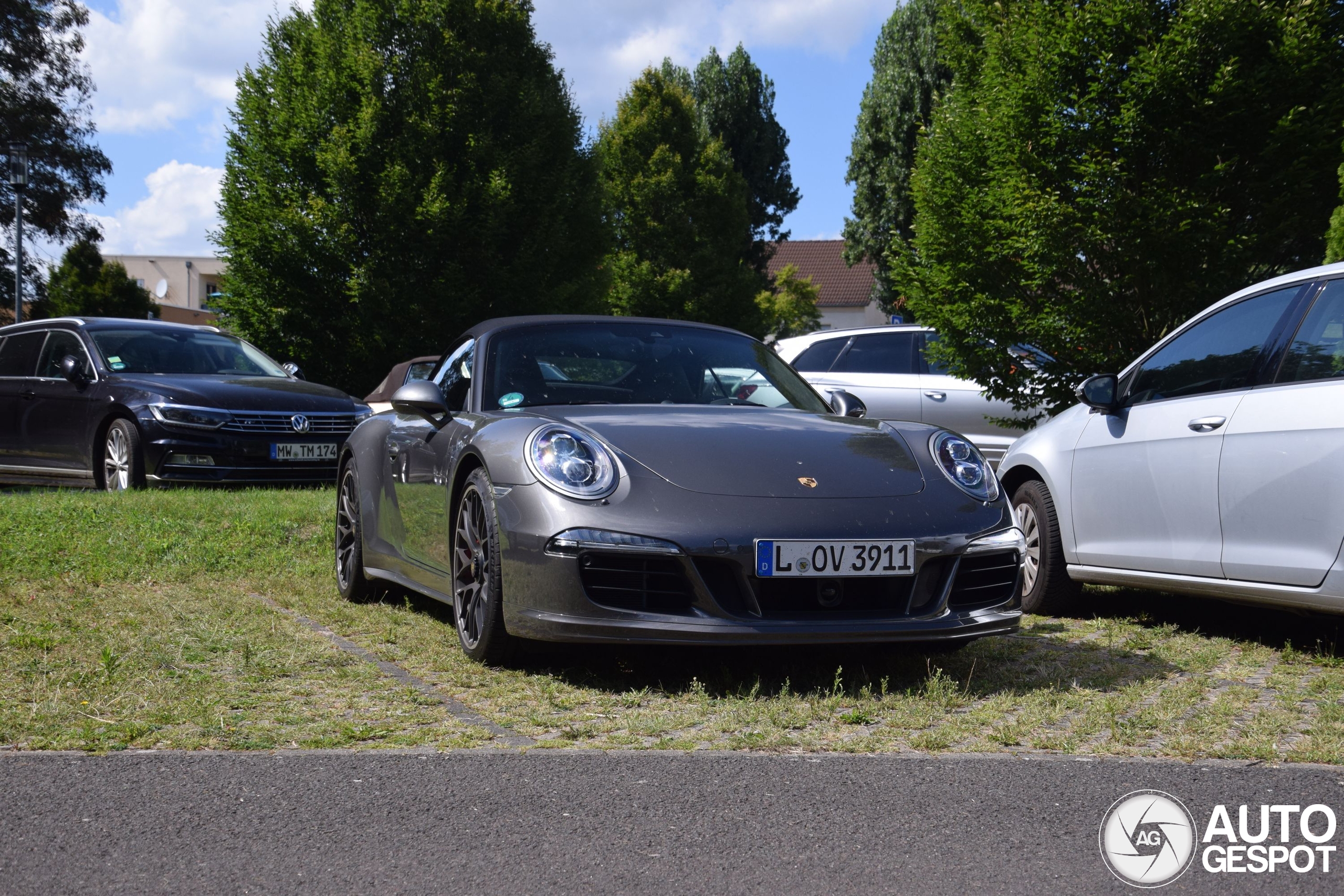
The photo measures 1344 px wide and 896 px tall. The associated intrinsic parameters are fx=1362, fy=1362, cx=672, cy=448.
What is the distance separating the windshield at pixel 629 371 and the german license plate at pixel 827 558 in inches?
50.4

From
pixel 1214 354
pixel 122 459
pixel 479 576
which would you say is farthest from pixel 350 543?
pixel 122 459

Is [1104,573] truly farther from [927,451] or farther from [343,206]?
[343,206]

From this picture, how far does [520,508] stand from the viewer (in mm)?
4551

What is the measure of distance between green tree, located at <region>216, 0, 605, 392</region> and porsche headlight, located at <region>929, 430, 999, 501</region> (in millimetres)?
17567

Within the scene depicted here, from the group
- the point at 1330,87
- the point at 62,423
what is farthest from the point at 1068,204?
the point at 62,423

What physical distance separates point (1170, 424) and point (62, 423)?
9132mm

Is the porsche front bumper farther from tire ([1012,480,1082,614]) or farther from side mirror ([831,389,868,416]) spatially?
tire ([1012,480,1082,614])

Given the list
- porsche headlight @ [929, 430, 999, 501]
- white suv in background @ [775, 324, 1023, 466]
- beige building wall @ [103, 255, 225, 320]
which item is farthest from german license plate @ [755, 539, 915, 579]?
beige building wall @ [103, 255, 225, 320]

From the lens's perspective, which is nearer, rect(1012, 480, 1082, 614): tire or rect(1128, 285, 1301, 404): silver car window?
rect(1128, 285, 1301, 404): silver car window

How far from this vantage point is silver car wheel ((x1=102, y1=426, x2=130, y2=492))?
421 inches

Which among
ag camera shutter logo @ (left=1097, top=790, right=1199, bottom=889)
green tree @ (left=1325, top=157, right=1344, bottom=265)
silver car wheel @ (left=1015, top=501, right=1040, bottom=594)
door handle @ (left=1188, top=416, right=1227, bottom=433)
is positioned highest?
green tree @ (left=1325, top=157, right=1344, bottom=265)

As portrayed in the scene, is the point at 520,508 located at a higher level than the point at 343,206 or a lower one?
lower

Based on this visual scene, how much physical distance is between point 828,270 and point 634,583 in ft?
215

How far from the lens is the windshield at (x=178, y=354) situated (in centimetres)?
1167
